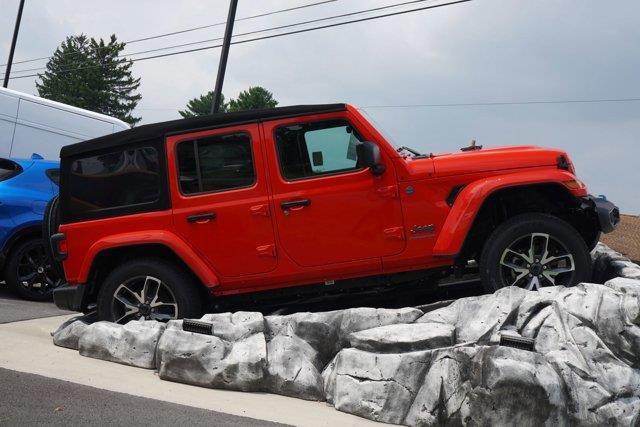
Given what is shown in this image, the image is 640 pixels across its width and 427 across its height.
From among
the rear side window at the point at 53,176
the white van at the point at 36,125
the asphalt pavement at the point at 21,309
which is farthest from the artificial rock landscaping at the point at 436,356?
the white van at the point at 36,125

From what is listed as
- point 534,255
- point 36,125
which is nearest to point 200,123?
point 534,255

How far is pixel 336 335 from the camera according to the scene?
5.43 meters

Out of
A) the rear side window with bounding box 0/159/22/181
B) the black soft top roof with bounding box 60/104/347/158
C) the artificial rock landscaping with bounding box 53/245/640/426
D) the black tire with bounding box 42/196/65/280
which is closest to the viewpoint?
the artificial rock landscaping with bounding box 53/245/640/426

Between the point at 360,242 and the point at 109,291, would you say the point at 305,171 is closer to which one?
the point at 360,242

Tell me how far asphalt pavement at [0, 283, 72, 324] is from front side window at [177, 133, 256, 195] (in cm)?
260

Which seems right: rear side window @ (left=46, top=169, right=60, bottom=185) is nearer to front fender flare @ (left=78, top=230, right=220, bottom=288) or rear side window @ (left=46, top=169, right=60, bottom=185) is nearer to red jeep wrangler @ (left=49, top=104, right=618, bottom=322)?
red jeep wrangler @ (left=49, top=104, right=618, bottom=322)

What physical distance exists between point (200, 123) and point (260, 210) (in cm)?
90

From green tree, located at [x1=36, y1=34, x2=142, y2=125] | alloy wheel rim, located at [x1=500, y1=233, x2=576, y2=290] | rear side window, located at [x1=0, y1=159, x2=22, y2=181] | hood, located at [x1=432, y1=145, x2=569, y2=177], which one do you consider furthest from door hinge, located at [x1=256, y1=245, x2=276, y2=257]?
green tree, located at [x1=36, y1=34, x2=142, y2=125]

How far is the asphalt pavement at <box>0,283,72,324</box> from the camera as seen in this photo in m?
7.37

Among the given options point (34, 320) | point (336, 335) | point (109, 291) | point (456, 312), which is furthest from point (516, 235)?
point (34, 320)

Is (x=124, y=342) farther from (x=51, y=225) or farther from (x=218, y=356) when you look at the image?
(x=51, y=225)

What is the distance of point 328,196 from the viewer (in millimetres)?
5773

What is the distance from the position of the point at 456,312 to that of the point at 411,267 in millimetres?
610

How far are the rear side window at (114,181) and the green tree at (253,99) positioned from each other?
71.7 meters
